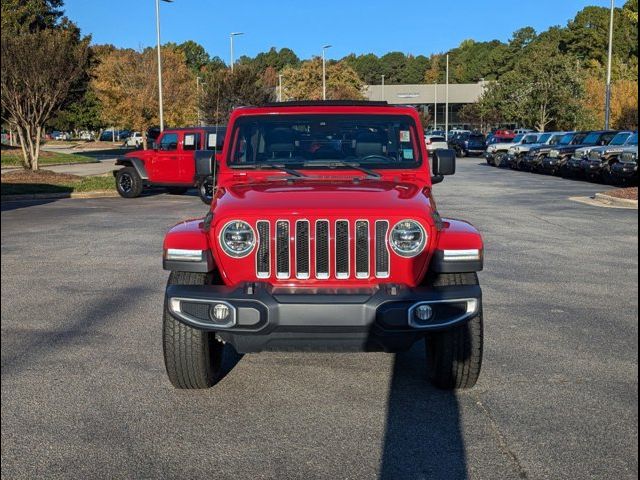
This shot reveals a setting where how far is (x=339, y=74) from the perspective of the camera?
76375 millimetres

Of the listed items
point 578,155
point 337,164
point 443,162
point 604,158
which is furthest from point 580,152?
point 337,164

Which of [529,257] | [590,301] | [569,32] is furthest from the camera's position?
[569,32]

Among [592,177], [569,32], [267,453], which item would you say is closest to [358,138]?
[267,453]

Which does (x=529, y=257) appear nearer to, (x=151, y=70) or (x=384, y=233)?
(x=384, y=233)

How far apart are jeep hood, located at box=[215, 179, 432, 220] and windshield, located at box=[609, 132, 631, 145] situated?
22.2 meters

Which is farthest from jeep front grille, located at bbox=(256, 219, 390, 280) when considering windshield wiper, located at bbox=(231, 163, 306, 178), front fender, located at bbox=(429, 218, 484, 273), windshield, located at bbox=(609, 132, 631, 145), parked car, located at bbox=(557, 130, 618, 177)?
parked car, located at bbox=(557, 130, 618, 177)

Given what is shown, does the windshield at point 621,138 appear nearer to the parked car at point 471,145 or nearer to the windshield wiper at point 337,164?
the windshield wiper at point 337,164

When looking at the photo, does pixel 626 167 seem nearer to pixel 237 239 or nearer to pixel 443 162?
pixel 443 162

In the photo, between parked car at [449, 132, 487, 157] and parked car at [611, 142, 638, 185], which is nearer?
parked car at [611, 142, 638, 185]

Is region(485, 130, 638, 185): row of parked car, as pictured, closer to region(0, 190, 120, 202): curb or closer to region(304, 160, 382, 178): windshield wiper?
region(0, 190, 120, 202): curb

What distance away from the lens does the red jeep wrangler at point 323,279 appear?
4484mm

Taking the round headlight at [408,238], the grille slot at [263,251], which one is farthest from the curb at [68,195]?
the round headlight at [408,238]

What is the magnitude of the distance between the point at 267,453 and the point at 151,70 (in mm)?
41836

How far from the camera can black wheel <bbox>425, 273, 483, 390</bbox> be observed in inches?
193
